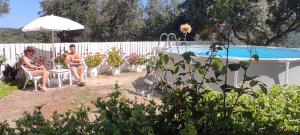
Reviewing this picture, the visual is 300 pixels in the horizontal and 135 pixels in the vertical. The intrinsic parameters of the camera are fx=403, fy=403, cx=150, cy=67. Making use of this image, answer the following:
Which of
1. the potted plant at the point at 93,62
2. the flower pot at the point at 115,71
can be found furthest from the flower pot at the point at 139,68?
the potted plant at the point at 93,62

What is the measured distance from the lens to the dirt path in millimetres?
8011

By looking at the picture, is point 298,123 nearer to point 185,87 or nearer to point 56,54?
point 185,87

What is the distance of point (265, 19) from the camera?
18344 millimetres

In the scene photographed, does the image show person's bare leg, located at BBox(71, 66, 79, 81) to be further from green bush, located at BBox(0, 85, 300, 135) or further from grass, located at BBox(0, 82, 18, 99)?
green bush, located at BBox(0, 85, 300, 135)

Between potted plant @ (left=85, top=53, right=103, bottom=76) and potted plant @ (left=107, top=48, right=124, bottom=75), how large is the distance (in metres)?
0.41

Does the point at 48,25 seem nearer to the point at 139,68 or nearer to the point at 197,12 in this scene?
the point at 139,68

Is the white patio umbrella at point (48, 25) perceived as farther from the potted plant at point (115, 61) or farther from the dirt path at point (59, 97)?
the potted plant at point (115, 61)

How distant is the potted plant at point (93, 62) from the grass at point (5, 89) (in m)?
3.00

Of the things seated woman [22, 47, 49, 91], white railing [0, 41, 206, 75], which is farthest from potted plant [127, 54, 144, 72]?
seated woman [22, 47, 49, 91]

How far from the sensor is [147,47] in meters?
16.2

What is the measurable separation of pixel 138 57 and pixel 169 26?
8644 mm

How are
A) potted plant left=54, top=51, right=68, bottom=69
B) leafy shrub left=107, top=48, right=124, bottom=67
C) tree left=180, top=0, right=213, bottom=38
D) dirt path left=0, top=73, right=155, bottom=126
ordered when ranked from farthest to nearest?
tree left=180, top=0, right=213, bottom=38 < leafy shrub left=107, top=48, right=124, bottom=67 < potted plant left=54, top=51, right=68, bottom=69 < dirt path left=0, top=73, right=155, bottom=126

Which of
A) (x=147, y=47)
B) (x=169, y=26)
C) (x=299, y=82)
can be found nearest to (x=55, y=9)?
(x=169, y=26)

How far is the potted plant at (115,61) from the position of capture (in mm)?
13745
